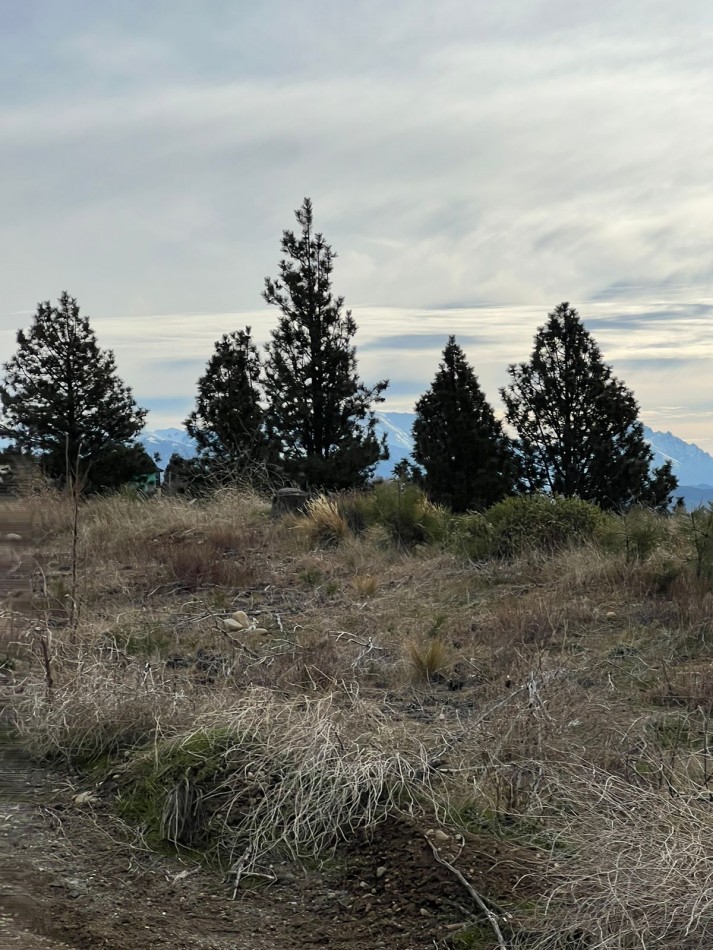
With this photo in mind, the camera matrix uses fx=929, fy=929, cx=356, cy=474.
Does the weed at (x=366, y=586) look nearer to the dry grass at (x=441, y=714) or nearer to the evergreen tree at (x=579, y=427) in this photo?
the dry grass at (x=441, y=714)

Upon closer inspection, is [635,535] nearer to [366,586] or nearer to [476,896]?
[366,586]

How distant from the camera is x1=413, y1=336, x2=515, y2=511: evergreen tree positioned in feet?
54.4

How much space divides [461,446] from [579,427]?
213cm

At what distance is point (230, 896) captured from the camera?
9.38ft

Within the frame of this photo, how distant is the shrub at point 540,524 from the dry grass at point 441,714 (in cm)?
46

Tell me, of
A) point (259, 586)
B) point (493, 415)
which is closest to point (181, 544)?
point (259, 586)

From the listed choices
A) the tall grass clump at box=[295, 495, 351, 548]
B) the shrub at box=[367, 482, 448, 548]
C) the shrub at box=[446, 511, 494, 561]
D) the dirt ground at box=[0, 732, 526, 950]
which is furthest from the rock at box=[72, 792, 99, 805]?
the tall grass clump at box=[295, 495, 351, 548]

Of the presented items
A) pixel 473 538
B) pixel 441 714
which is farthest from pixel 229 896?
pixel 473 538

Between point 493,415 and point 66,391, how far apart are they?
8.58 meters

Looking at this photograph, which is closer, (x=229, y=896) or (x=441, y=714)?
(x=229, y=896)

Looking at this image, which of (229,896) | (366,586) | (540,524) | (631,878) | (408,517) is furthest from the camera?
(408,517)

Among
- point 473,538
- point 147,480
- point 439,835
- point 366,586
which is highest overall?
point 147,480

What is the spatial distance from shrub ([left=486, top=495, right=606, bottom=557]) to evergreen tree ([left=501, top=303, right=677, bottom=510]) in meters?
7.11

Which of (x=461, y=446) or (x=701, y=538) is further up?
(x=461, y=446)
